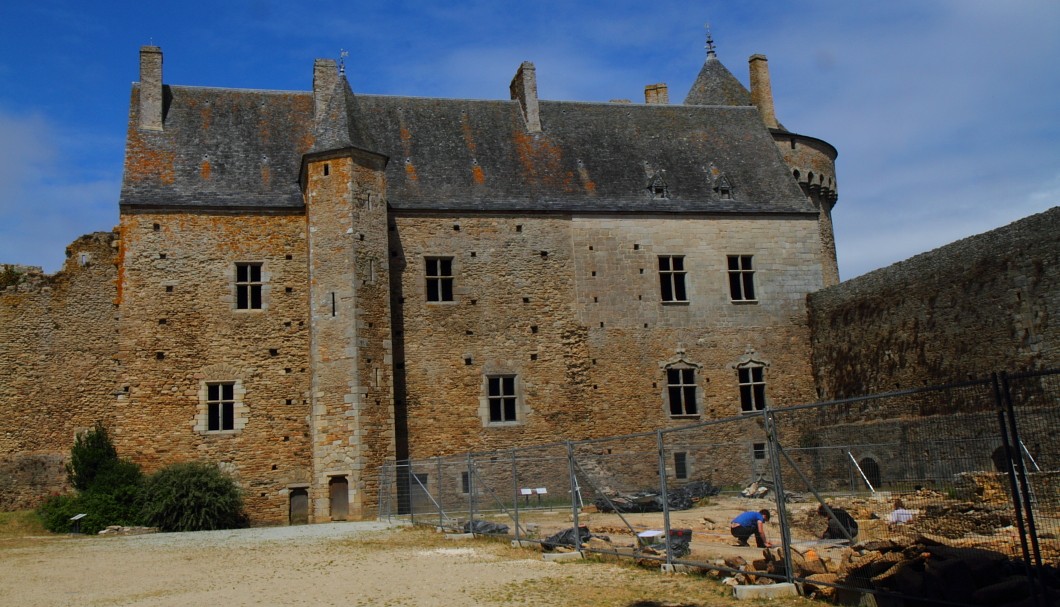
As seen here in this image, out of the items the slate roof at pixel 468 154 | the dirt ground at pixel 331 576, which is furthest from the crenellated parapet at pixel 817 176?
the dirt ground at pixel 331 576

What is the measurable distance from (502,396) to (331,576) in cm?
1261

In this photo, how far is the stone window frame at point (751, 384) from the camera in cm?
2448

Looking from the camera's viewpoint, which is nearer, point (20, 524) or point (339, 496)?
point (20, 524)

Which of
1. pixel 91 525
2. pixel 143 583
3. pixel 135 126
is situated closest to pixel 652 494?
pixel 143 583

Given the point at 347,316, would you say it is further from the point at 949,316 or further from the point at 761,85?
the point at 761,85

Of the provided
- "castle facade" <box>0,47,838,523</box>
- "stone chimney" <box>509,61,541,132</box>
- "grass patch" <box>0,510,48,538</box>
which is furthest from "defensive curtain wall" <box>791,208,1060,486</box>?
"grass patch" <box>0,510,48,538</box>

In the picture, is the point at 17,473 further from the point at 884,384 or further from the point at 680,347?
the point at 884,384

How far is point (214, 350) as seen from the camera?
21.8 meters

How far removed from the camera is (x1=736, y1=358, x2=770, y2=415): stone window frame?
24.5 meters

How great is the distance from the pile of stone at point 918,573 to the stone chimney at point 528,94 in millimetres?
19762

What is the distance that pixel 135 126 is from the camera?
23.6 m

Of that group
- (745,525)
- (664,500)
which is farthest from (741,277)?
(664,500)

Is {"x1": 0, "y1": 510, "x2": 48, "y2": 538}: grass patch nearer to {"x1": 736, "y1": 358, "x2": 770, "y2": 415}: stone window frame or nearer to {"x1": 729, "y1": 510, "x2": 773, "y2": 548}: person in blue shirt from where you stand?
{"x1": 729, "y1": 510, "x2": 773, "y2": 548}: person in blue shirt

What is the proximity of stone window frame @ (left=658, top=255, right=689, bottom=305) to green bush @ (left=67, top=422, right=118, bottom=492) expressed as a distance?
13927 millimetres
